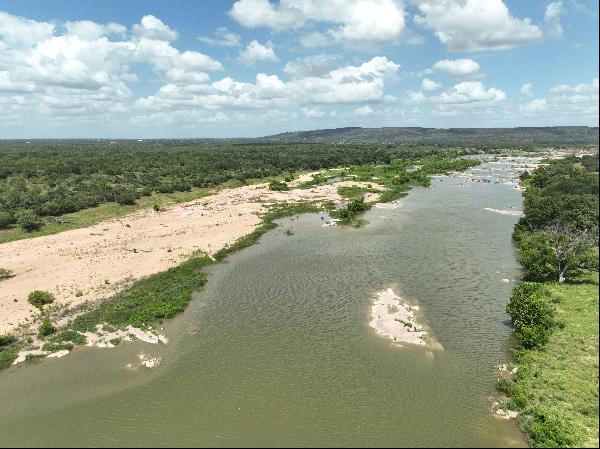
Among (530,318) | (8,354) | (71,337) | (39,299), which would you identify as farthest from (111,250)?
(530,318)

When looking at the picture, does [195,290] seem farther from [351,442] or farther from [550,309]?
[550,309]

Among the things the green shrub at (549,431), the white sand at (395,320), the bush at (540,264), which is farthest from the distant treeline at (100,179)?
the green shrub at (549,431)

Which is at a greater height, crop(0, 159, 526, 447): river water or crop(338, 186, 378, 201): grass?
crop(338, 186, 378, 201): grass

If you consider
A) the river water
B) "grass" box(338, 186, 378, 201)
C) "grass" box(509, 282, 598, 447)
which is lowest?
the river water

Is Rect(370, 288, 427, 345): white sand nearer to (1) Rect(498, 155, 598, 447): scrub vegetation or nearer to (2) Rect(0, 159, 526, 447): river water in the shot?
(2) Rect(0, 159, 526, 447): river water

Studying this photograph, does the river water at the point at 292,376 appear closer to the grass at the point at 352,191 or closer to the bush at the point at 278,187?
the grass at the point at 352,191

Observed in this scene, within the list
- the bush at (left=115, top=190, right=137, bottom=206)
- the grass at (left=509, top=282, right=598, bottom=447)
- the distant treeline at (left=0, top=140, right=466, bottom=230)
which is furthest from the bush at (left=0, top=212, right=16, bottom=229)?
the grass at (left=509, top=282, right=598, bottom=447)

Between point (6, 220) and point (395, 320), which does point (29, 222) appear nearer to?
point (6, 220)
